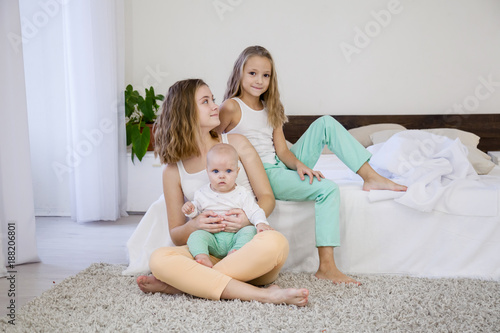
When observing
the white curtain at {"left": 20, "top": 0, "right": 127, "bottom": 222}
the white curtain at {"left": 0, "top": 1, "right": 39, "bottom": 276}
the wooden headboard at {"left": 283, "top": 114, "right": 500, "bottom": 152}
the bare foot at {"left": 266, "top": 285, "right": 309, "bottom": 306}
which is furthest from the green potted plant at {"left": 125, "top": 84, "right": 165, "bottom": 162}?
the bare foot at {"left": 266, "top": 285, "right": 309, "bottom": 306}

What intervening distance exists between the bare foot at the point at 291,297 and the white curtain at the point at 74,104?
6.60 feet

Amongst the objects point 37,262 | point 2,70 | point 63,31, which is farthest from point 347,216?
point 63,31

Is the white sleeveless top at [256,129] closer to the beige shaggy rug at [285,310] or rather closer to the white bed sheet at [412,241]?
the white bed sheet at [412,241]

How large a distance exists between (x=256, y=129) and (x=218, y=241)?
22.8 inches

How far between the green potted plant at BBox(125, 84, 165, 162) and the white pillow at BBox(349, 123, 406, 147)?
4.67 ft

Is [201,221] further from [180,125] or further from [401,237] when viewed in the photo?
[401,237]

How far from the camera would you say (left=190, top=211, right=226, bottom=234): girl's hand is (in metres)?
1.82

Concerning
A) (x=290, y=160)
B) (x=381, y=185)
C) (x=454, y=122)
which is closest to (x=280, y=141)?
(x=290, y=160)

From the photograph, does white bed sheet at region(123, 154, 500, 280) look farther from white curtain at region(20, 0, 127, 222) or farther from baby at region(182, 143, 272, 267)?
white curtain at region(20, 0, 127, 222)

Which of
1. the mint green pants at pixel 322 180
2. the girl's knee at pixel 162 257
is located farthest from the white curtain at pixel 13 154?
the mint green pants at pixel 322 180

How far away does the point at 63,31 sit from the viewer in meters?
3.19

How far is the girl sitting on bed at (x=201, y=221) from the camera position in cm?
166

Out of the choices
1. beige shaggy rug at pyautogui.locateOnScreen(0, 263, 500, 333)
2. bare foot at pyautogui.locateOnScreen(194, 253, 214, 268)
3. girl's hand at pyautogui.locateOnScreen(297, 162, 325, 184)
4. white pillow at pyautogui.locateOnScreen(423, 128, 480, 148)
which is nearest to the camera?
beige shaggy rug at pyautogui.locateOnScreen(0, 263, 500, 333)

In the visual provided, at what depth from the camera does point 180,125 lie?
1960 mm
